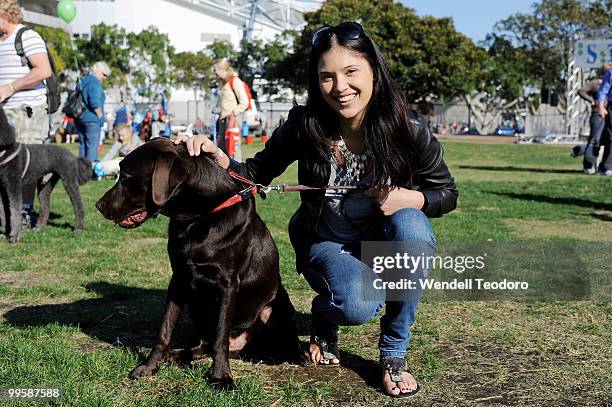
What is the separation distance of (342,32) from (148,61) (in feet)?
176

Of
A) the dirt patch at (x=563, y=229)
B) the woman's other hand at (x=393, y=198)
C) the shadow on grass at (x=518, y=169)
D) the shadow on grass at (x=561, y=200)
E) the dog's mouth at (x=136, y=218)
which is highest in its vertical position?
the woman's other hand at (x=393, y=198)

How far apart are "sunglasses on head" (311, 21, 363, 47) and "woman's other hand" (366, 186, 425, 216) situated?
2.30ft

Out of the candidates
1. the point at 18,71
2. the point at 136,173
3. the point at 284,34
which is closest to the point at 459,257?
the point at 136,173

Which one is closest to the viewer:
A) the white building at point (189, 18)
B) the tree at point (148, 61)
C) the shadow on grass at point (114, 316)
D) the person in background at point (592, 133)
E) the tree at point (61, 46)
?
the shadow on grass at point (114, 316)

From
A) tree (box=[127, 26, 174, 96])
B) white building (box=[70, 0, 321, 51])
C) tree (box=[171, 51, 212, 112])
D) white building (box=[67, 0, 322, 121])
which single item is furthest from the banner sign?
white building (box=[70, 0, 321, 51])

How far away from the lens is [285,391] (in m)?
3.18

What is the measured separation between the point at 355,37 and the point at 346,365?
158cm

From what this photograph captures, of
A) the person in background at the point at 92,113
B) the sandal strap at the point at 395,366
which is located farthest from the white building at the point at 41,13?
the sandal strap at the point at 395,366

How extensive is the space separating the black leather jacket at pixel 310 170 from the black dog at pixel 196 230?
12.7 inches

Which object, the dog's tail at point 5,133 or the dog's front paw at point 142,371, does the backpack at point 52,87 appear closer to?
the dog's tail at point 5,133

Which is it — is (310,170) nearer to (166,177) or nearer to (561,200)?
(166,177)

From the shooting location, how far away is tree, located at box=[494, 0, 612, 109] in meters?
45.1

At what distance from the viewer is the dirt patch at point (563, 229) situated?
7.38 m

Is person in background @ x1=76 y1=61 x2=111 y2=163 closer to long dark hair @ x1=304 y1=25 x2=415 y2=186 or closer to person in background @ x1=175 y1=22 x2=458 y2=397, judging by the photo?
person in background @ x1=175 y1=22 x2=458 y2=397
